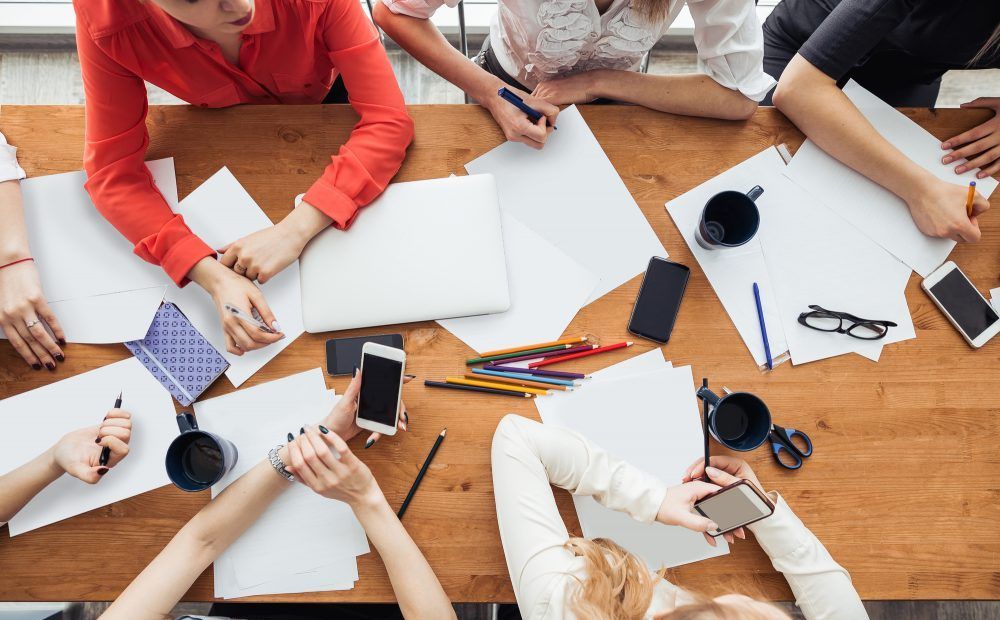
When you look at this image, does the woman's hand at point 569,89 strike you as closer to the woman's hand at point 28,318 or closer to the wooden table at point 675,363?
the wooden table at point 675,363

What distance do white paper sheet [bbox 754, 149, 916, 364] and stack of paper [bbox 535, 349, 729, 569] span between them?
0.24 m

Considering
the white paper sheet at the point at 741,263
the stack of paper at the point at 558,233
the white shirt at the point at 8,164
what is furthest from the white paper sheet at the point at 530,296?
the white shirt at the point at 8,164

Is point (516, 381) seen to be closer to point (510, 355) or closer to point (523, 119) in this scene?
point (510, 355)

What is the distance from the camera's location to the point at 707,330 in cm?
102

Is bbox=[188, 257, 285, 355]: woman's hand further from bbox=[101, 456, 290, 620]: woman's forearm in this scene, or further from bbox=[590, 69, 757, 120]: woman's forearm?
bbox=[590, 69, 757, 120]: woman's forearm

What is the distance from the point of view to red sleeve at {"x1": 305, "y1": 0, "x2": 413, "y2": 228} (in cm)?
99

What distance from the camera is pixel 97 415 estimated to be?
Answer: 3.27 ft

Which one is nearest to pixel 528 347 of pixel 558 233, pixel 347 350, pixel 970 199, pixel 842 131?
pixel 558 233

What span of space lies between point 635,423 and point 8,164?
1.23m

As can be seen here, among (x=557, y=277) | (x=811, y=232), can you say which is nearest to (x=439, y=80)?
(x=557, y=277)

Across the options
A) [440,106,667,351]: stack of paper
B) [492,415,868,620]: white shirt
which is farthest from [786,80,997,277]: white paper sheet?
[492,415,868,620]: white shirt

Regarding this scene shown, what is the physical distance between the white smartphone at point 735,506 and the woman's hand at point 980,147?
2.54 feet

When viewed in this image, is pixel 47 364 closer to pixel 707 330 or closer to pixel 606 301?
pixel 606 301

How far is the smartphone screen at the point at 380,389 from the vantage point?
897 millimetres
